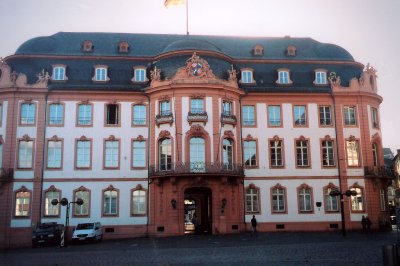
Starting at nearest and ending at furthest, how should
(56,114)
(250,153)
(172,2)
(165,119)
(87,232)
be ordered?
(87,232) < (172,2) < (165,119) < (56,114) < (250,153)

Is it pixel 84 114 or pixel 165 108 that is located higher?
pixel 165 108

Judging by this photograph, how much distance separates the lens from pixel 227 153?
133 ft

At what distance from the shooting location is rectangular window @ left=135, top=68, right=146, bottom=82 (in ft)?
142

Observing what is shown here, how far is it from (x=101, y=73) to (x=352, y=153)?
23393 mm

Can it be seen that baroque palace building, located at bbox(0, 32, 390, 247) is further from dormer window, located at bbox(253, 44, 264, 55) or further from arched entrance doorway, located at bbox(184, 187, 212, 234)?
dormer window, located at bbox(253, 44, 264, 55)

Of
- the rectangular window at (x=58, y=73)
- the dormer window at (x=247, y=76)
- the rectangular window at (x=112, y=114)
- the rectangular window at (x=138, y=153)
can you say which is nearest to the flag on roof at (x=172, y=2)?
the rectangular window at (x=112, y=114)

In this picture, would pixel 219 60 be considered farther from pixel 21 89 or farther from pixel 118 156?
pixel 21 89

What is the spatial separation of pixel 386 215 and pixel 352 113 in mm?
9544

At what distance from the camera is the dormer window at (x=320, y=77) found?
44681 millimetres

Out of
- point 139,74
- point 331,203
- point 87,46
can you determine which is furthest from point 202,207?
point 87,46

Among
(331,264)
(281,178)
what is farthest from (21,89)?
(331,264)

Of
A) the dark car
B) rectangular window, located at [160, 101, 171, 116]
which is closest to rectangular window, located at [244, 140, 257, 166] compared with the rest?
rectangular window, located at [160, 101, 171, 116]

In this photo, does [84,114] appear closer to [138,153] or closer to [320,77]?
[138,153]

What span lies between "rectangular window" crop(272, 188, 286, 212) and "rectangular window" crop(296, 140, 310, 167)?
9.41 ft
